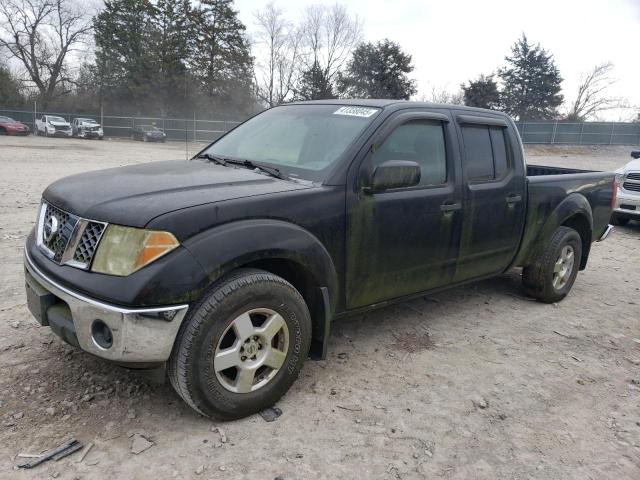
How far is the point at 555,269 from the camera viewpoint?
199 inches

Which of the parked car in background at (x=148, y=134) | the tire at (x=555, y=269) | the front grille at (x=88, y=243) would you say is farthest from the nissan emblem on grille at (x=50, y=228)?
the parked car in background at (x=148, y=134)

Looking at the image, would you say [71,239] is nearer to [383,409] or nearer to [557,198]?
[383,409]

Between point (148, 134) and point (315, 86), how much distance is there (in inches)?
632

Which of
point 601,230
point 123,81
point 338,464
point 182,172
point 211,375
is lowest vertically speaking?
point 338,464

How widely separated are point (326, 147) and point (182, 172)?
95cm

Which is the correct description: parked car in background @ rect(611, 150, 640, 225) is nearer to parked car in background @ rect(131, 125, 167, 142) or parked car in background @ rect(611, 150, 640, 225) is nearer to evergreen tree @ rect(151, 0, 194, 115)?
parked car in background @ rect(131, 125, 167, 142)

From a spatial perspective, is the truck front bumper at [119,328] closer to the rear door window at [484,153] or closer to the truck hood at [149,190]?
the truck hood at [149,190]

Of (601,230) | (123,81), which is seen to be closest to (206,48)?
(123,81)

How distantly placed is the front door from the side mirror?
0.09 m

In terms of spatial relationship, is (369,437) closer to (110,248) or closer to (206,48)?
(110,248)

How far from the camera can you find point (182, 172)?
3.26m

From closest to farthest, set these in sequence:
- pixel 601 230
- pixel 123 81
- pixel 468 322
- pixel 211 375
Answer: pixel 211 375 → pixel 468 322 → pixel 601 230 → pixel 123 81

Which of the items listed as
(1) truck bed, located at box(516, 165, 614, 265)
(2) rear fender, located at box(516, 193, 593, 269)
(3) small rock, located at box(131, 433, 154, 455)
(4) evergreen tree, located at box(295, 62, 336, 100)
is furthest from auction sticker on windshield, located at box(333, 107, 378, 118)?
(4) evergreen tree, located at box(295, 62, 336, 100)

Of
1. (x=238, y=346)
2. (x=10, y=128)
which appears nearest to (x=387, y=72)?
(x=10, y=128)
